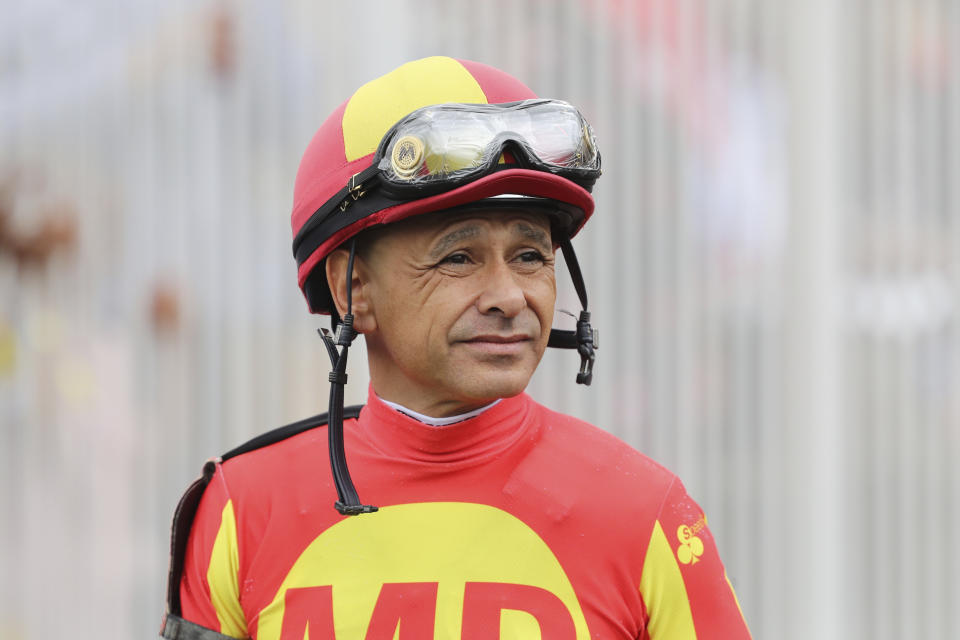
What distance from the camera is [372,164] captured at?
73.9 inches

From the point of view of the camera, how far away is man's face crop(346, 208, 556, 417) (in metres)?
1.84

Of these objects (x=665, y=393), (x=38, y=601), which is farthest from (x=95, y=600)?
(x=665, y=393)

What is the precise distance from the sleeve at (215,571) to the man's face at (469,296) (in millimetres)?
458

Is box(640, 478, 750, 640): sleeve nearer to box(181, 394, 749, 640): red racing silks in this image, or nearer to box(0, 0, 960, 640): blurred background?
box(181, 394, 749, 640): red racing silks

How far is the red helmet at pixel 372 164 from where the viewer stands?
1818 mm

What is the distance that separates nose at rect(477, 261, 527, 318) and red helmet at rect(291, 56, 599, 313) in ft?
0.40

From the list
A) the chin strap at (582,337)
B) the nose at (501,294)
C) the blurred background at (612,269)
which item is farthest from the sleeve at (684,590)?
the blurred background at (612,269)

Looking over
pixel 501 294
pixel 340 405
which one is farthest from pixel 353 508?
pixel 501 294

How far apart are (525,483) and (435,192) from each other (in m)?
0.52

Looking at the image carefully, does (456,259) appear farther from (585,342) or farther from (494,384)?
(585,342)

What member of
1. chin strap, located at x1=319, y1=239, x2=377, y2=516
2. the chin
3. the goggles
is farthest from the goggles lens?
the chin

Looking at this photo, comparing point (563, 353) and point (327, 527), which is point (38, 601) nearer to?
point (563, 353)

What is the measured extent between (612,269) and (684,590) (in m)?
3.28

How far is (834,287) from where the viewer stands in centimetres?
518
